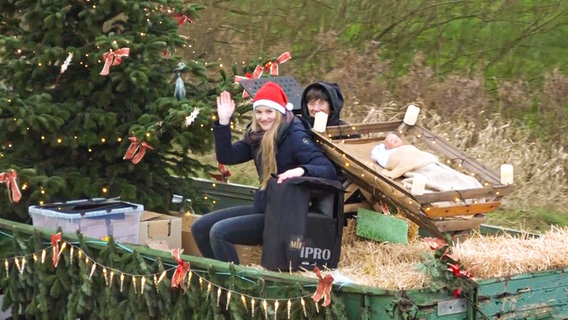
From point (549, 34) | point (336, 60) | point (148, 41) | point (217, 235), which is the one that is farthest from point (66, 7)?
point (549, 34)

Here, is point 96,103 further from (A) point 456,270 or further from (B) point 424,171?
(A) point 456,270

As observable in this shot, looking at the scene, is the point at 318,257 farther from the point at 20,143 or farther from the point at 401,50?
the point at 401,50

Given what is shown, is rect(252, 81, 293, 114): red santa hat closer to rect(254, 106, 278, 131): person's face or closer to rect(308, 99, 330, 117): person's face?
rect(254, 106, 278, 131): person's face

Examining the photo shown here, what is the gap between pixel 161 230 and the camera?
21.9ft

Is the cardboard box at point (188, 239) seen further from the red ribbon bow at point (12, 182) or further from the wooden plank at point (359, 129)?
the wooden plank at point (359, 129)

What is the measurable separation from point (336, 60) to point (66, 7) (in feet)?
20.2

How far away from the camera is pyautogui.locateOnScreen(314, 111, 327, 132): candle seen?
5911mm

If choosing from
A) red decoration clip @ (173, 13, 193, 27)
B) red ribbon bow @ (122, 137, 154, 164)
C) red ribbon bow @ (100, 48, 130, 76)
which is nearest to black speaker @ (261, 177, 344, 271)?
red ribbon bow @ (122, 137, 154, 164)

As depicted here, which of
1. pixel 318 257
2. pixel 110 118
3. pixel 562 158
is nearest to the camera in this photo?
pixel 318 257

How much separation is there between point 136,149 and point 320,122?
4.61 feet

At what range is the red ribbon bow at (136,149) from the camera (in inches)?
264

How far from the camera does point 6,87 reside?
7.33 m

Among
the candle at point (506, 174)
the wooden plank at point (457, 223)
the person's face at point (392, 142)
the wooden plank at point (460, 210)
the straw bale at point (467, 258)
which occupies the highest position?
the person's face at point (392, 142)

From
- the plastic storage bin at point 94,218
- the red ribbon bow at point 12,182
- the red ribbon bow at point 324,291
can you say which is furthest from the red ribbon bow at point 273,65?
the red ribbon bow at point 324,291
